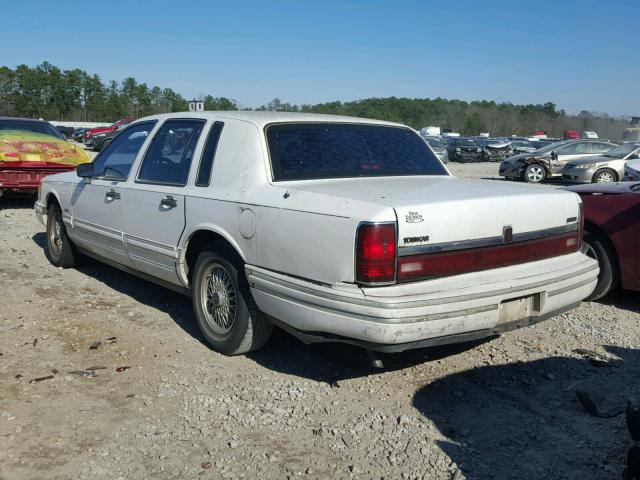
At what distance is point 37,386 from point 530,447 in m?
2.92

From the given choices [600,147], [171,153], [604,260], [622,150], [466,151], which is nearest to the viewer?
[171,153]

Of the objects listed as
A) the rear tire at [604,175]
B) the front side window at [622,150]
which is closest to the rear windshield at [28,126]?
the rear tire at [604,175]

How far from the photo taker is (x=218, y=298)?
14.7 feet

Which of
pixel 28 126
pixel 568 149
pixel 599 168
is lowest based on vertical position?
pixel 599 168

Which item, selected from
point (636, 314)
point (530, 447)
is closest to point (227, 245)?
point (530, 447)

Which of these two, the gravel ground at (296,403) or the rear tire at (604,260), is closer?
the gravel ground at (296,403)

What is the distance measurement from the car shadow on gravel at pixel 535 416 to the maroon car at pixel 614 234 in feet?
3.90

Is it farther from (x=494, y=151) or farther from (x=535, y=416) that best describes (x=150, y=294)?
(x=494, y=151)

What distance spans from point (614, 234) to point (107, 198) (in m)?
4.47

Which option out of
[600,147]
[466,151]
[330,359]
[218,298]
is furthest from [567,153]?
[218,298]

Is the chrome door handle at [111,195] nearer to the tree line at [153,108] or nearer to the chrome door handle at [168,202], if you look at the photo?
the chrome door handle at [168,202]

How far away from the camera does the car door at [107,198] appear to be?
18.0 feet

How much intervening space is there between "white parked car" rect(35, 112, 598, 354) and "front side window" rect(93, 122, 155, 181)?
3cm

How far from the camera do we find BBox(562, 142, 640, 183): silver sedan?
1908cm
